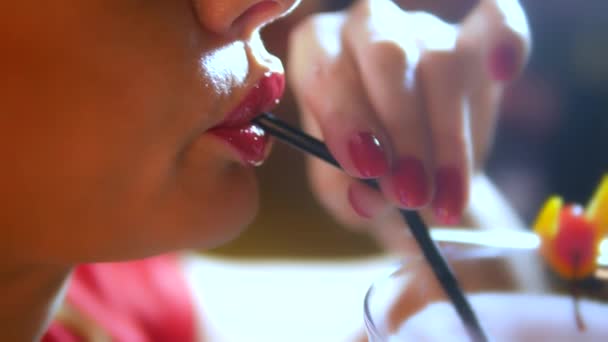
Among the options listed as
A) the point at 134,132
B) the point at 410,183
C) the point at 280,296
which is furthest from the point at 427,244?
the point at 280,296

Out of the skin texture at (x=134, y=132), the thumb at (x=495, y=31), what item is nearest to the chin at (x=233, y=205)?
the skin texture at (x=134, y=132)

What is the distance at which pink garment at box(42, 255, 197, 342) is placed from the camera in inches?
16.9

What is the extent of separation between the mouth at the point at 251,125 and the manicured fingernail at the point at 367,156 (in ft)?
0.11

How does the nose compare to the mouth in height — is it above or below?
above

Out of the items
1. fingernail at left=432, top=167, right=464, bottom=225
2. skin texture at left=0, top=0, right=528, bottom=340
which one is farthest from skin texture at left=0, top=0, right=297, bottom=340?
fingernail at left=432, top=167, right=464, bottom=225

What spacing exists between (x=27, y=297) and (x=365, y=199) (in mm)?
147

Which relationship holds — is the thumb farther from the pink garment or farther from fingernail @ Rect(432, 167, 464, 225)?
A: the pink garment

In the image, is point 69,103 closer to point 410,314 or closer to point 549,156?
point 410,314

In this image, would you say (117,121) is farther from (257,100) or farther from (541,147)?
(541,147)

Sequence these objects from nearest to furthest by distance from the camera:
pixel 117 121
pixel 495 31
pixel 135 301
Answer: pixel 117 121 → pixel 495 31 → pixel 135 301

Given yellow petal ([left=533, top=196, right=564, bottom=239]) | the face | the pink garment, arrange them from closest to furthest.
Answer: the face
yellow petal ([left=533, top=196, right=564, bottom=239])
the pink garment

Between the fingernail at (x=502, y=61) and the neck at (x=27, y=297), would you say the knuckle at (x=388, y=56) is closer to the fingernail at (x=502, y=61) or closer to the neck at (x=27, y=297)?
the fingernail at (x=502, y=61)

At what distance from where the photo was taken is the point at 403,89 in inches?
11.8

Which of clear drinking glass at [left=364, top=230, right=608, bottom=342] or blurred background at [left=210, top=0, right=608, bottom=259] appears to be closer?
clear drinking glass at [left=364, top=230, right=608, bottom=342]
